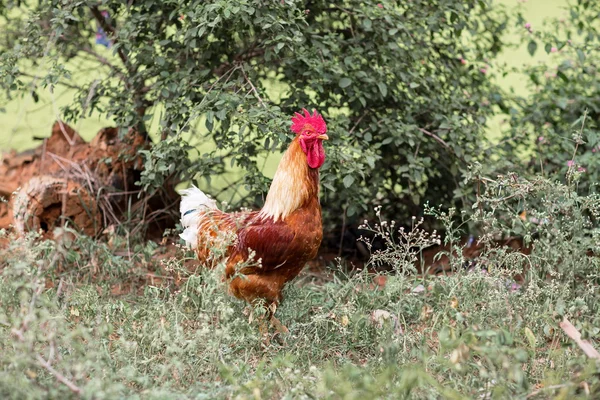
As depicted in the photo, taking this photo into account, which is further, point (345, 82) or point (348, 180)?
point (345, 82)

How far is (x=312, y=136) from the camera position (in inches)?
147

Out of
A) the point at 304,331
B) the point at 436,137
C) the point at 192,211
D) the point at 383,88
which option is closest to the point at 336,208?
the point at 436,137

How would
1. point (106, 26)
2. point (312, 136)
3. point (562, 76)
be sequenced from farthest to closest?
point (562, 76)
point (106, 26)
point (312, 136)

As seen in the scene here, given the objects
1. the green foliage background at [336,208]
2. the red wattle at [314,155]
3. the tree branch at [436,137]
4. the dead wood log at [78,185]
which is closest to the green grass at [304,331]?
the green foliage background at [336,208]

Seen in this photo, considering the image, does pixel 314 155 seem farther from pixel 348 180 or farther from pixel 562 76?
pixel 562 76

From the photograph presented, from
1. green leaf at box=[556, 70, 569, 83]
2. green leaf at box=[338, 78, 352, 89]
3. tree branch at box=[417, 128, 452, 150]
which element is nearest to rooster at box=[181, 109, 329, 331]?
green leaf at box=[338, 78, 352, 89]

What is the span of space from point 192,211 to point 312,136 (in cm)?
83

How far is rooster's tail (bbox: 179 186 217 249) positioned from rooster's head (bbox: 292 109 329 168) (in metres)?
0.66

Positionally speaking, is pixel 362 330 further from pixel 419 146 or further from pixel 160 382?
pixel 419 146

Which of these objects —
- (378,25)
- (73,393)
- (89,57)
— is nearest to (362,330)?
(73,393)

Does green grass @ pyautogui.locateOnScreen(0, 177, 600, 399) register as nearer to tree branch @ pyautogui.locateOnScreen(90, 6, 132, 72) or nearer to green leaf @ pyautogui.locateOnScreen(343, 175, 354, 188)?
green leaf @ pyautogui.locateOnScreen(343, 175, 354, 188)

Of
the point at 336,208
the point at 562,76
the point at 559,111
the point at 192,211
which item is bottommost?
the point at 336,208

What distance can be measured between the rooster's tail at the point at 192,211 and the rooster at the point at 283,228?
203 mm

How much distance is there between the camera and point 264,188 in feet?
14.9
